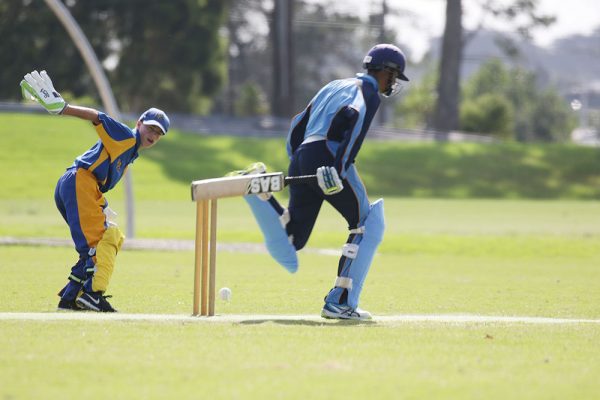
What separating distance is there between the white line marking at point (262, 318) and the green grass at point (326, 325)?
24 cm

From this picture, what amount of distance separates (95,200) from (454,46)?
154ft

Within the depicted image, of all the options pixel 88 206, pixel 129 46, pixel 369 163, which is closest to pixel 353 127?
pixel 88 206

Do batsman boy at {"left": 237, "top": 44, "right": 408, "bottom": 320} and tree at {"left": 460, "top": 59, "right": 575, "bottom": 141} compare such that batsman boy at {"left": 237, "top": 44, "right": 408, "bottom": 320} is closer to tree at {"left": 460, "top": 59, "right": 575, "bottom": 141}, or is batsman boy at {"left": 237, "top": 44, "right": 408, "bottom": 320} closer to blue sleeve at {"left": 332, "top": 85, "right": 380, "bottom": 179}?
blue sleeve at {"left": 332, "top": 85, "right": 380, "bottom": 179}

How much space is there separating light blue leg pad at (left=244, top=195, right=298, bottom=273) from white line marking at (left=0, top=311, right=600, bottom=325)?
53 cm

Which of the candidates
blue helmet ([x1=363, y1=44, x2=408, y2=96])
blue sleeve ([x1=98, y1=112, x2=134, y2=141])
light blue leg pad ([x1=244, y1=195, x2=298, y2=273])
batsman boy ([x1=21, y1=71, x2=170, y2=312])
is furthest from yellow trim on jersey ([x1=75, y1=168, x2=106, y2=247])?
blue helmet ([x1=363, y1=44, x2=408, y2=96])

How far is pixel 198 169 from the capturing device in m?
48.2

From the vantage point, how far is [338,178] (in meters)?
9.80

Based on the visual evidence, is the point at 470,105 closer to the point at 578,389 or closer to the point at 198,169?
the point at 198,169

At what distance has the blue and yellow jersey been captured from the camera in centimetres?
1067

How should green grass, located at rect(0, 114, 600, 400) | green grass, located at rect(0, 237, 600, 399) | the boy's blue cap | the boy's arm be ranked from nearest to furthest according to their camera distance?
green grass, located at rect(0, 237, 600, 399), green grass, located at rect(0, 114, 600, 400), the boy's arm, the boy's blue cap

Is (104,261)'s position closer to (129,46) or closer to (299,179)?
(299,179)

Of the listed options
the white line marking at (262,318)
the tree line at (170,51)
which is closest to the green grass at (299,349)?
the white line marking at (262,318)

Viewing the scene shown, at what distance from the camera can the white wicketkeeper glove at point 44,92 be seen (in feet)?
34.3

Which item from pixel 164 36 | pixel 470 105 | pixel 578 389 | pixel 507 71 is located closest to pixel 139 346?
pixel 578 389
